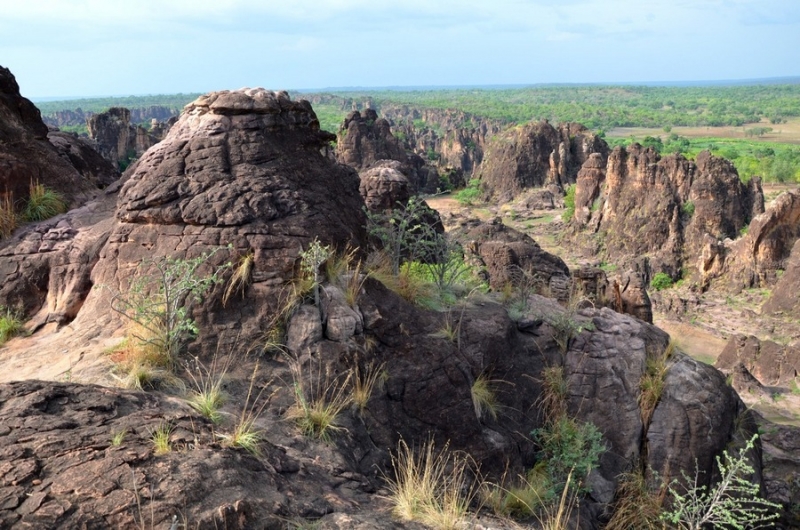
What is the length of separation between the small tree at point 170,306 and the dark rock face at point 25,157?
3703 mm

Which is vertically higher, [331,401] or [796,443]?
[331,401]

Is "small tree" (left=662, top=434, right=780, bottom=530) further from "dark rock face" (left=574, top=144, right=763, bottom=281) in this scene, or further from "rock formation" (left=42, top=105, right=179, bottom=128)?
"rock formation" (left=42, top=105, right=179, bottom=128)

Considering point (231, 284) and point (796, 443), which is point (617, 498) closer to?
point (231, 284)

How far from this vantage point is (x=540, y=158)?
63531mm

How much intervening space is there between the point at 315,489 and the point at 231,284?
7.90 feet

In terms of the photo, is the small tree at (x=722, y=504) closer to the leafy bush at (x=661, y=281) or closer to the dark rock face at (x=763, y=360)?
the dark rock face at (x=763, y=360)

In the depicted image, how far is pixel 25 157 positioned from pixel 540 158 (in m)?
59.2

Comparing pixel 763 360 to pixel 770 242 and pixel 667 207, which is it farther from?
pixel 667 207

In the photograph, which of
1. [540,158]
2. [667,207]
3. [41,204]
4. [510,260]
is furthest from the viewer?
[540,158]

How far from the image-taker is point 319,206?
7.10 metres

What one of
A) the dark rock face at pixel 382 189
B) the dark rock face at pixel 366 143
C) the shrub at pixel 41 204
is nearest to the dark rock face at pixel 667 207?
the dark rock face at pixel 366 143

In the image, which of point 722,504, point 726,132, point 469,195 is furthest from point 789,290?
point 726,132

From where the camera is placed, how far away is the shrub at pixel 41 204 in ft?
26.7

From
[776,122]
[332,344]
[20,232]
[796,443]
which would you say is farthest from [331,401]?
[776,122]
